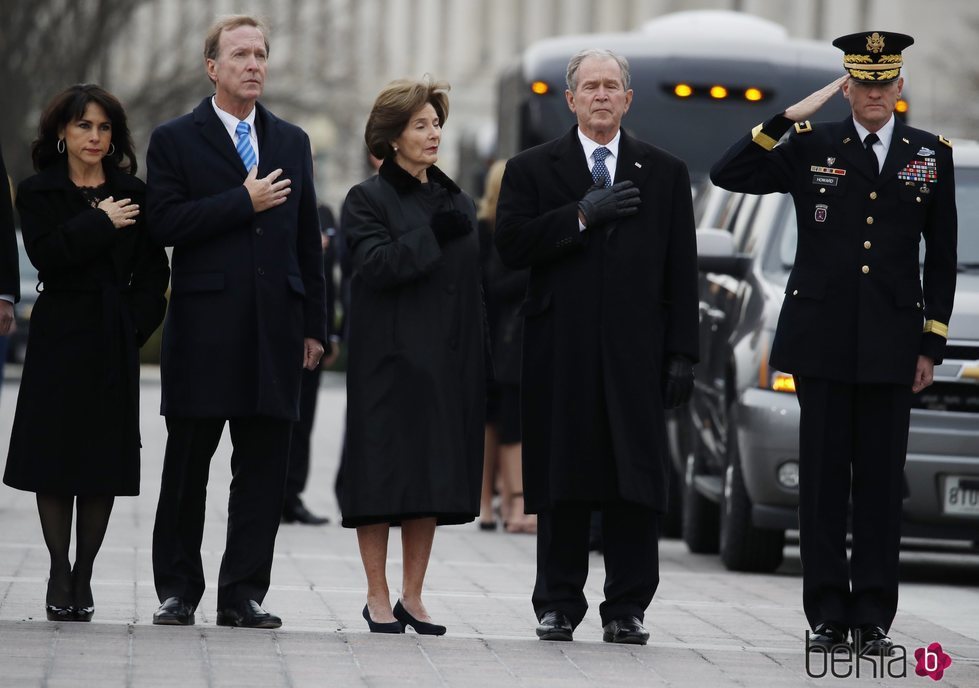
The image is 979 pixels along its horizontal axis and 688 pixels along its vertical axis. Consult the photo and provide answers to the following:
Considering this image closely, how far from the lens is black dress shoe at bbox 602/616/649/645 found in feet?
24.2

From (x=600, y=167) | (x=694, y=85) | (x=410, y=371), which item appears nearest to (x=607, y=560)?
(x=410, y=371)

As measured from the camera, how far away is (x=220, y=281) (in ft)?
24.4

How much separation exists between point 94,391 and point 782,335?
2.26 m

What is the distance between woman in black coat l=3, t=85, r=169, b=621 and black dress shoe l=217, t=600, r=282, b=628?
0.47m

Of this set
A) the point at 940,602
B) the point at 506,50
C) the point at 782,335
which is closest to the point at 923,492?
the point at 940,602

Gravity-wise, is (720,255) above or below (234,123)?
below

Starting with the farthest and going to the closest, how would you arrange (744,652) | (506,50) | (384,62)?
(506,50)
(384,62)
(744,652)

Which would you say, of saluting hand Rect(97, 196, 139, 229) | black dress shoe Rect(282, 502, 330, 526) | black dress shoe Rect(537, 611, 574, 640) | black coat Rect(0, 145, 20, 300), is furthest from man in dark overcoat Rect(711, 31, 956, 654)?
black dress shoe Rect(282, 502, 330, 526)

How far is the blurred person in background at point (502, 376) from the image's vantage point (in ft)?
40.9

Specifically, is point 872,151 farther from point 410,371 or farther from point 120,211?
point 120,211

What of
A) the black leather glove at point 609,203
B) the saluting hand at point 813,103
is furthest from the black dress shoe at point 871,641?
the saluting hand at point 813,103

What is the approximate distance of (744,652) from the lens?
728 centimetres

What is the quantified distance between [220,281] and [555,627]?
5.12 ft

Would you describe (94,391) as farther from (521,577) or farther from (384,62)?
(384,62)
